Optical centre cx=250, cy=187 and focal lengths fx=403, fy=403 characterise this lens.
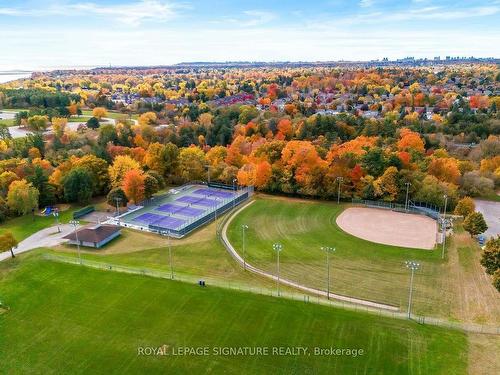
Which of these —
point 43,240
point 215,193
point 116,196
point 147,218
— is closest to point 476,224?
point 215,193

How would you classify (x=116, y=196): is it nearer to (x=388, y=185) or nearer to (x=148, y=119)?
(x=388, y=185)

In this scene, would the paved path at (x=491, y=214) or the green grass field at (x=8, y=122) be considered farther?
the green grass field at (x=8, y=122)

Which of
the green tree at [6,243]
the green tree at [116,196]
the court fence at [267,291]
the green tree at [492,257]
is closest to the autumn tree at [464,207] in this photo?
the green tree at [492,257]

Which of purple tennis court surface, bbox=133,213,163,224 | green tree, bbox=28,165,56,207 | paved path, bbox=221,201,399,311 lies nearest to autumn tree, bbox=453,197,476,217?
paved path, bbox=221,201,399,311

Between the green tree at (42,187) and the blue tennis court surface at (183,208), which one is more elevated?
the green tree at (42,187)

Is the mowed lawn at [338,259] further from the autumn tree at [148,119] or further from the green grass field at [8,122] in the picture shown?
the green grass field at [8,122]

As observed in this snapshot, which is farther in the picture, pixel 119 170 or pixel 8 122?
pixel 8 122

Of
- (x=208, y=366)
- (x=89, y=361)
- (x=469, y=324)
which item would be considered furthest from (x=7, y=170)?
(x=469, y=324)
